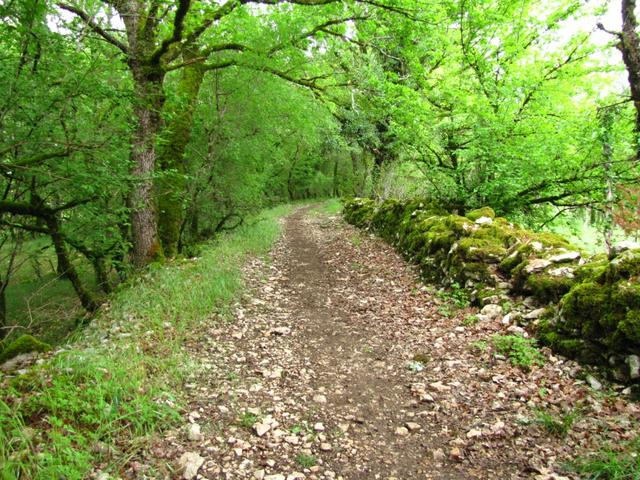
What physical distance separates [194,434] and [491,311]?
4393mm

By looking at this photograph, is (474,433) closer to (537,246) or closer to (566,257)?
(566,257)

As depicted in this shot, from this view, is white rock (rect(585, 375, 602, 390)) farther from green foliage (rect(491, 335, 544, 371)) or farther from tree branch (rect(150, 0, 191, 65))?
tree branch (rect(150, 0, 191, 65))

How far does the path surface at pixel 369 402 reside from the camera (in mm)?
3145

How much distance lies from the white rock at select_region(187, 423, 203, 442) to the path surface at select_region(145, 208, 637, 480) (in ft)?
0.06

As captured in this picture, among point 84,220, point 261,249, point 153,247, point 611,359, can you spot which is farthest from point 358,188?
point 611,359

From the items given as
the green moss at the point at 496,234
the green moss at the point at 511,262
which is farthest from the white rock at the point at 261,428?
the green moss at the point at 496,234

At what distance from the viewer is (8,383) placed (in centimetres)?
338

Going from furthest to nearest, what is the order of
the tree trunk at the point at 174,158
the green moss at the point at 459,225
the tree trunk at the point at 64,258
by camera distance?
the tree trunk at the point at 174,158, the green moss at the point at 459,225, the tree trunk at the point at 64,258

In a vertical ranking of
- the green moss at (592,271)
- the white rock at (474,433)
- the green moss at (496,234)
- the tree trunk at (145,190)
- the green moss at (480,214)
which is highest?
the tree trunk at (145,190)

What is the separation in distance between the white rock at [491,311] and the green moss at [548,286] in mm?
523

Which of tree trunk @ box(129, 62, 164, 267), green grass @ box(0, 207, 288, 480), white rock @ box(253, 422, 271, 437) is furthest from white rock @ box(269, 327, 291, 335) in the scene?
tree trunk @ box(129, 62, 164, 267)

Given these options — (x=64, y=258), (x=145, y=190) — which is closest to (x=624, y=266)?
(x=145, y=190)

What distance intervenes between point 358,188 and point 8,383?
23.0 metres

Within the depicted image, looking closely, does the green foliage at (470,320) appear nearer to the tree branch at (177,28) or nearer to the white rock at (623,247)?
the white rock at (623,247)
